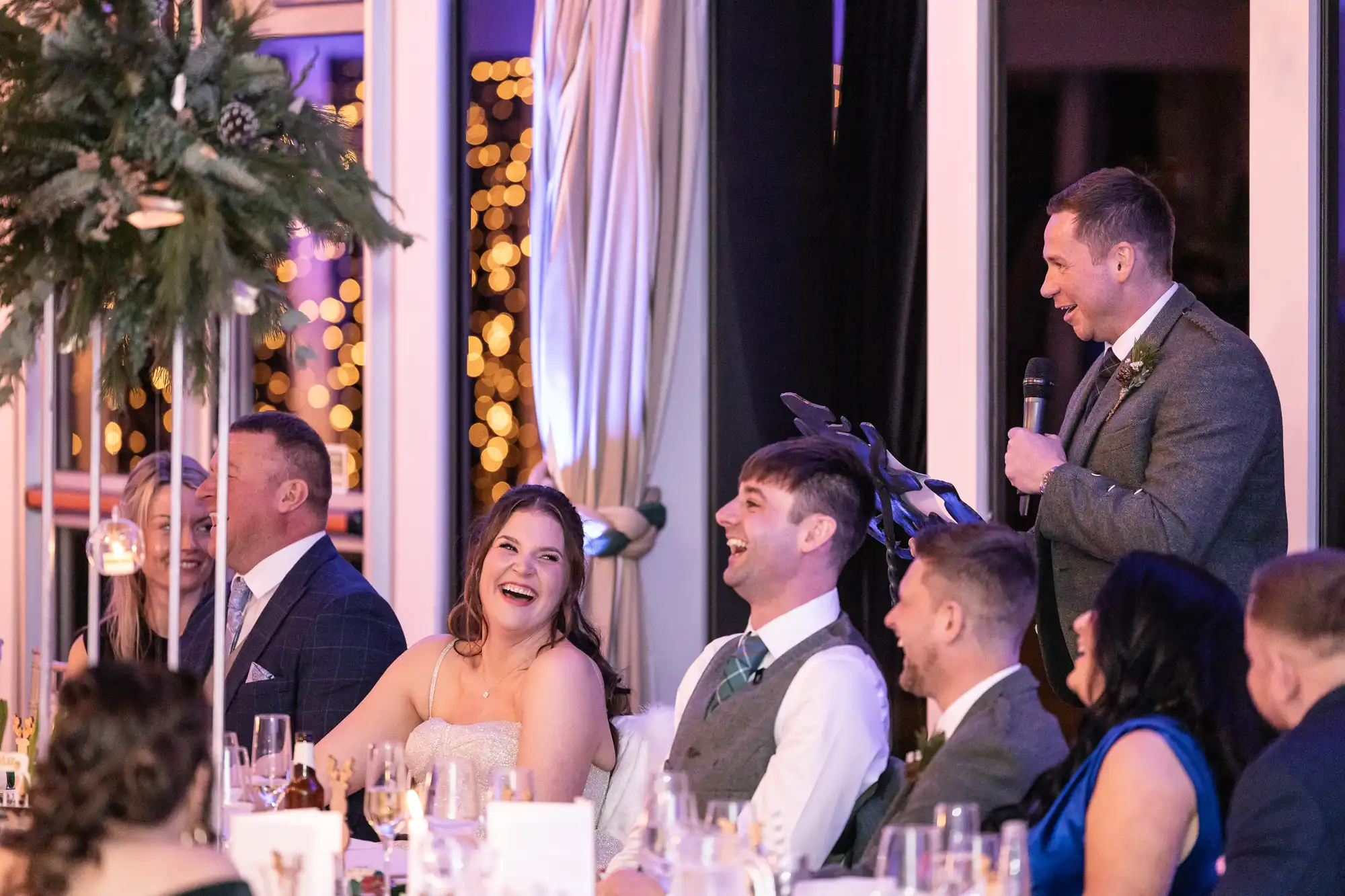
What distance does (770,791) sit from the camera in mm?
2730

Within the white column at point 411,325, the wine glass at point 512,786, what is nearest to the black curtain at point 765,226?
the white column at point 411,325

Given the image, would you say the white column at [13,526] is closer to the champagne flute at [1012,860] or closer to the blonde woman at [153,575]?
the blonde woman at [153,575]

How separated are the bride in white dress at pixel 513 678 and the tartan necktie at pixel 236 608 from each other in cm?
55

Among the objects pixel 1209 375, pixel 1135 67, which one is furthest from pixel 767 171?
pixel 1209 375

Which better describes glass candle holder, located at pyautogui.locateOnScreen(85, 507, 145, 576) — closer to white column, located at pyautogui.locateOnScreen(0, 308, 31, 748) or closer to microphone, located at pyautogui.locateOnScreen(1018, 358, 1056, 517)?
microphone, located at pyautogui.locateOnScreen(1018, 358, 1056, 517)

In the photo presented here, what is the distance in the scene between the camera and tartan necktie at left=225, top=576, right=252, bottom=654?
4.03 meters

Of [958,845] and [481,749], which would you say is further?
[481,749]

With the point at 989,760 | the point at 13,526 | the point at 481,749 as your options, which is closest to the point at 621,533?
the point at 481,749

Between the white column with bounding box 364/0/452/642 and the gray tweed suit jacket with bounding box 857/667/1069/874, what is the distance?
315 cm

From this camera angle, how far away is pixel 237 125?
2416mm

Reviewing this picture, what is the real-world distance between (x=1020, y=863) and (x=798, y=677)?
34.5 inches

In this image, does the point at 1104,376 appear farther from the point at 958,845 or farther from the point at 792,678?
the point at 958,845

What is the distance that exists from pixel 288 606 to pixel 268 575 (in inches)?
7.4

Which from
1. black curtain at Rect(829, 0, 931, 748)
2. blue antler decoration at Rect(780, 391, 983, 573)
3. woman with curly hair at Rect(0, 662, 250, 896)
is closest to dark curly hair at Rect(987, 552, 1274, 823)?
blue antler decoration at Rect(780, 391, 983, 573)
